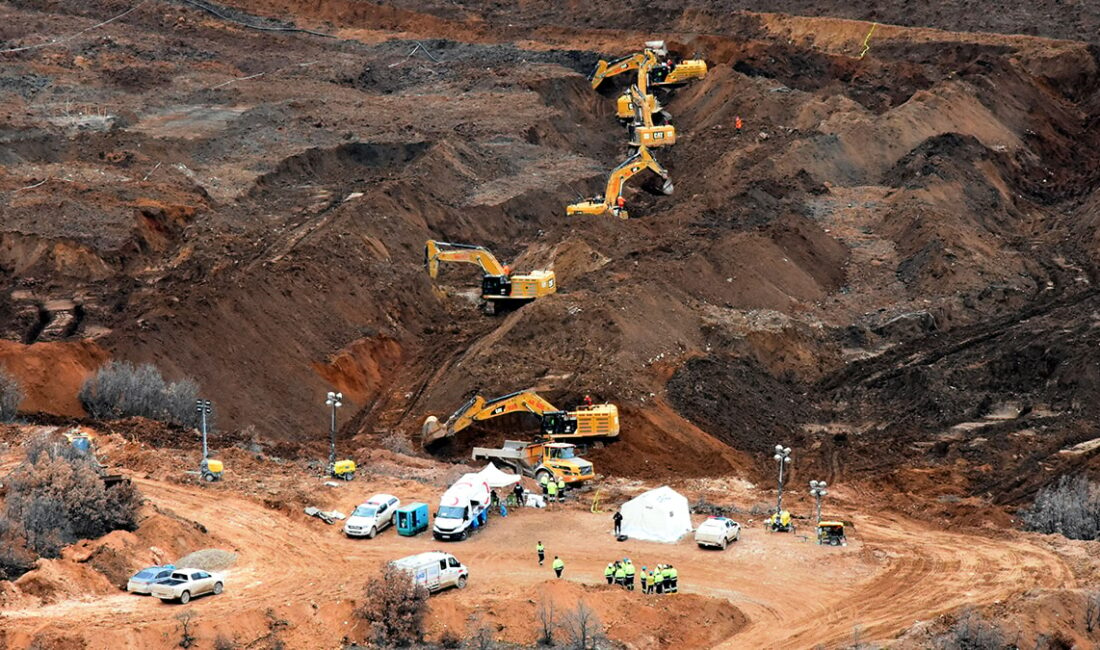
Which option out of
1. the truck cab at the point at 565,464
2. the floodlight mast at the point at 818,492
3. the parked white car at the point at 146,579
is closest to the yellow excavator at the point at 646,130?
the truck cab at the point at 565,464

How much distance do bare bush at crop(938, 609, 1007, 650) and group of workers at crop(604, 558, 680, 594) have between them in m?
5.47

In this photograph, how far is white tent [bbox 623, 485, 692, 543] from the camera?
1533 inches

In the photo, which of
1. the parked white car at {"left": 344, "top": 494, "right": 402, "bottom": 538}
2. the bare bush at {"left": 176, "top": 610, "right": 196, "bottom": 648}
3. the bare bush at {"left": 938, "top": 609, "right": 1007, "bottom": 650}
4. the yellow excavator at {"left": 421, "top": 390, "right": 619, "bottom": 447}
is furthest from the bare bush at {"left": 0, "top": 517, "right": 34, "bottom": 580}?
the bare bush at {"left": 938, "top": 609, "right": 1007, "bottom": 650}

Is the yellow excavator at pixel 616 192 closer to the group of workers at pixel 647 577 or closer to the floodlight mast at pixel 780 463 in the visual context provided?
the floodlight mast at pixel 780 463

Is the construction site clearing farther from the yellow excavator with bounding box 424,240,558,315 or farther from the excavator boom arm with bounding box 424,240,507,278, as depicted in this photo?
the excavator boom arm with bounding box 424,240,507,278

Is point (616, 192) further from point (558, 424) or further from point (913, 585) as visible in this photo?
point (913, 585)

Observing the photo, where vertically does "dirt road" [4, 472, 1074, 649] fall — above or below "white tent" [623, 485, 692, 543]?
below

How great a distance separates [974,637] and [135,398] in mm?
23613

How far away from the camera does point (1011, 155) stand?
77938mm

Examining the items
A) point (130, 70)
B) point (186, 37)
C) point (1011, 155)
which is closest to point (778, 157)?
point (1011, 155)

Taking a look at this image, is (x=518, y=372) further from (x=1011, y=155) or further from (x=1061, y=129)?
(x=1061, y=129)

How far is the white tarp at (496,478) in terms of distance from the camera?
135 ft

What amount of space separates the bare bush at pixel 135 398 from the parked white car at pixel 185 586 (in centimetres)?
1264

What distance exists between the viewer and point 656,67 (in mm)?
90812
